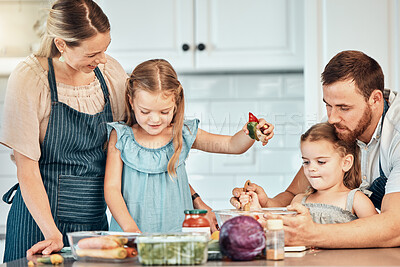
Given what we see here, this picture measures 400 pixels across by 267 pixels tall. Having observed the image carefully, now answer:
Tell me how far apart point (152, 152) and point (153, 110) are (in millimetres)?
185

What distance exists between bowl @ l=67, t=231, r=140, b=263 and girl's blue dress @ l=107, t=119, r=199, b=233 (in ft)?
2.43

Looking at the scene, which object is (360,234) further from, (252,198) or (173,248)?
(173,248)

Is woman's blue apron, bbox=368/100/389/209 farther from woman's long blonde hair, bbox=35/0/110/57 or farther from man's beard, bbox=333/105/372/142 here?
woman's long blonde hair, bbox=35/0/110/57

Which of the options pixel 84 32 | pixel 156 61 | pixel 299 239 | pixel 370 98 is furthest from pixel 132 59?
pixel 299 239

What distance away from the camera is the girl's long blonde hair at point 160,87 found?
6.61 feet

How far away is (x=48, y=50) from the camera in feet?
6.49

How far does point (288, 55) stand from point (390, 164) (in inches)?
55.5

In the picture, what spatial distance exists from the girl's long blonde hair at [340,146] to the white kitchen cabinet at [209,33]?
1.20 metres

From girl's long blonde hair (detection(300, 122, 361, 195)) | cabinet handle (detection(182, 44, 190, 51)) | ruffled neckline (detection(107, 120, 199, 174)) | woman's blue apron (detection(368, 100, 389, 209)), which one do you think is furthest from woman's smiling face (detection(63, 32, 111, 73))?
cabinet handle (detection(182, 44, 190, 51))

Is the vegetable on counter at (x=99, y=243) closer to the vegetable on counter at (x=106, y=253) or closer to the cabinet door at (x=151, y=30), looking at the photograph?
the vegetable on counter at (x=106, y=253)

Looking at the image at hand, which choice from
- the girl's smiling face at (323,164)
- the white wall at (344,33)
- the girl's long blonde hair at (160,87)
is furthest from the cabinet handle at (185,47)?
the girl's smiling face at (323,164)

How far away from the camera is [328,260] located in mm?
1258

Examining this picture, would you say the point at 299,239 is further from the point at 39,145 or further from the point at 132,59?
the point at 132,59

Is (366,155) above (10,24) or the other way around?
the other way around
